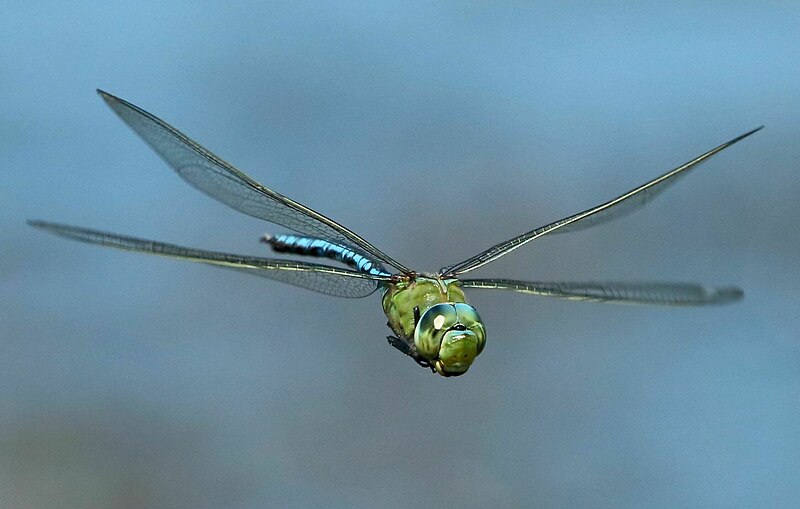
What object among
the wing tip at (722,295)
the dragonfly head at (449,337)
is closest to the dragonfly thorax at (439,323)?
the dragonfly head at (449,337)

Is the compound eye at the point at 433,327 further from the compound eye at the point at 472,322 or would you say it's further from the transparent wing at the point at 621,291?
the transparent wing at the point at 621,291

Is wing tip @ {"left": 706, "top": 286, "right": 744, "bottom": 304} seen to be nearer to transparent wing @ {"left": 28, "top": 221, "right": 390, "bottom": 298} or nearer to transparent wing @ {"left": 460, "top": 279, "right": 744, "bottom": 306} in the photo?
transparent wing @ {"left": 460, "top": 279, "right": 744, "bottom": 306}

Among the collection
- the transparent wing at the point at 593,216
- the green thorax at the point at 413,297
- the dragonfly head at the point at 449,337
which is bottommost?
the dragonfly head at the point at 449,337

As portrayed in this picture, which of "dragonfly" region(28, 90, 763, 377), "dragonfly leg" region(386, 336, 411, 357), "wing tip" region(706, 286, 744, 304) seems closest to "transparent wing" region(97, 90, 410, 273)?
"dragonfly" region(28, 90, 763, 377)

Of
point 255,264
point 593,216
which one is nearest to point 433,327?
point 255,264

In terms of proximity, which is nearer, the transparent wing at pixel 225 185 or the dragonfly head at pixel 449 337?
the dragonfly head at pixel 449 337

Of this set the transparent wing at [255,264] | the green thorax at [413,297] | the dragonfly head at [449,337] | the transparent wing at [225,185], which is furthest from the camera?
the transparent wing at [225,185]

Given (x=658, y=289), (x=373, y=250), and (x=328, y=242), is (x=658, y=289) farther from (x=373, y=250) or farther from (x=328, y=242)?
(x=328, y=242)
